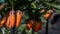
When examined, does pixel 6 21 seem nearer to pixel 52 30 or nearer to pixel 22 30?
pixel 22 30

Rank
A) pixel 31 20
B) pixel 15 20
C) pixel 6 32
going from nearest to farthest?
1. pixel 15 20
2. pixel 31 20
3. pixel 6 32

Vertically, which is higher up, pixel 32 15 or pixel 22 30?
pixel 32 15

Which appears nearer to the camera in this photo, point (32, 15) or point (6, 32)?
point (32, 15)

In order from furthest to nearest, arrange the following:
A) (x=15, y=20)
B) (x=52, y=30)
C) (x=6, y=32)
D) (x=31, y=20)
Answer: (x=52, y=30) → (x=6, y=32) → (x=31, y=20) → (x=15, y=20)

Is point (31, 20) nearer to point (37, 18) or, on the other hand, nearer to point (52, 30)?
point (37, 18)

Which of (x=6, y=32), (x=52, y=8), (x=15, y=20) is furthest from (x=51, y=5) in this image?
(x=6, y=32)

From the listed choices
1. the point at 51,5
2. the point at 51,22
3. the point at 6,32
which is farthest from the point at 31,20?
the point at 51,22

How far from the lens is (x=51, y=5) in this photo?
94 centimetres

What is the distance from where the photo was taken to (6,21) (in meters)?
0.94

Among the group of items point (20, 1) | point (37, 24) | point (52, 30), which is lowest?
point (52, 30)

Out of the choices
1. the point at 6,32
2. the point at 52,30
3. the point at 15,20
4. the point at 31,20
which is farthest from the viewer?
the point at 52,30

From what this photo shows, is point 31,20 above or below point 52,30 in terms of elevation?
above

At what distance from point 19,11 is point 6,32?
1.70 ft

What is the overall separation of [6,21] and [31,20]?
5.0 inches
